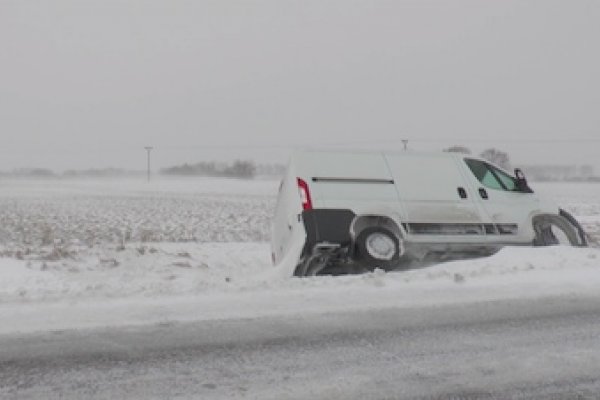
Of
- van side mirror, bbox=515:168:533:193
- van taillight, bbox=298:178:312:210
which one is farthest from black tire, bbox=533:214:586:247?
van taillight, bbox=298:178:312:210

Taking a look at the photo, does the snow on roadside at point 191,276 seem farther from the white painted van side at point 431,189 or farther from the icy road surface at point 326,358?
the icy road surface at point 326,358

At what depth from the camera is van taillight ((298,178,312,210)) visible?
272 inches

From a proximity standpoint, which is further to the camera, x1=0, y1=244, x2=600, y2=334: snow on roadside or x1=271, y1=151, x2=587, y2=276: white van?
x1=271, y1=151, x2=587, y2=276: white van

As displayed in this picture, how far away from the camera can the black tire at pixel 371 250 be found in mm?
6879

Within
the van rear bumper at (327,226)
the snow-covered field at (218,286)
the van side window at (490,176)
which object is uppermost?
the van side window at (490,176)

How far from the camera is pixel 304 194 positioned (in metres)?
6.98

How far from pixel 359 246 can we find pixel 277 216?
1.72m

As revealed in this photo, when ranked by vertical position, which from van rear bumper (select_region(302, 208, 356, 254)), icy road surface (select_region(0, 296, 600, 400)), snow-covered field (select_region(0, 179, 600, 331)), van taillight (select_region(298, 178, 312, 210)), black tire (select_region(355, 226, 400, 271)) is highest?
van taillight (select_region(298, 178, 312, 210))

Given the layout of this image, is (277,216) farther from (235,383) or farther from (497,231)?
(235,383)

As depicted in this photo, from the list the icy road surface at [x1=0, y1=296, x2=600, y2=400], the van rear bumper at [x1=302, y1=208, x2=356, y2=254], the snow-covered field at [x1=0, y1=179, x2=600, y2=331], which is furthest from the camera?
the van rear bumper at [x1=302, y1=208, x2=356, y2=254]

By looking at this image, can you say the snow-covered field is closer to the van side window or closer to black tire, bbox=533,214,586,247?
black tire, bbox=533,214,586,247

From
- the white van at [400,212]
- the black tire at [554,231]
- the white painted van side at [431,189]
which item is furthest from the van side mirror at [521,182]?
the white painted van side at [431,189]

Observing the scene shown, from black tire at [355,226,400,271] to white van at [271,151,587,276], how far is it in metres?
0.01

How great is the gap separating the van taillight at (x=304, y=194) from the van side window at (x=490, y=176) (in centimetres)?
252
